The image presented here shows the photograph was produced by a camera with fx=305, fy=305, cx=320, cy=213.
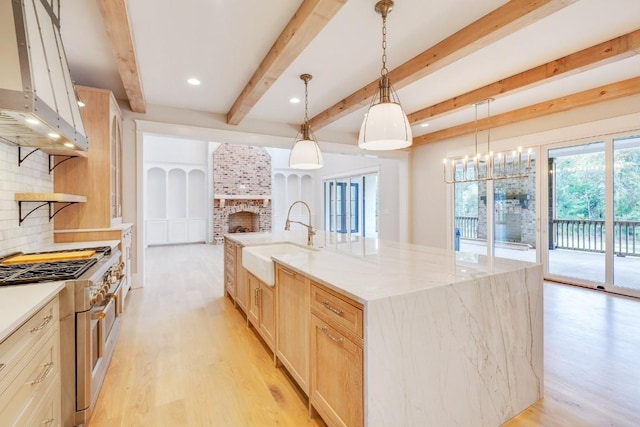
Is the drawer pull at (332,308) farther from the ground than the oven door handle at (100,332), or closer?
farther from the ground

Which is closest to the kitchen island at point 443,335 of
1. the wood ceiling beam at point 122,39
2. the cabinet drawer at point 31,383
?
the cabinet drawer at point 31,383

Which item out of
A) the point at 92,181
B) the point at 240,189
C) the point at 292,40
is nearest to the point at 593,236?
the point at 292,40

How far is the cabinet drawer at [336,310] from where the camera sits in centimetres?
133

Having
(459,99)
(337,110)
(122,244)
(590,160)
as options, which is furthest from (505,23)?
(122,244)

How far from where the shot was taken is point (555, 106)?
14.1 ft

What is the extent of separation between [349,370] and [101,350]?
1.64 meters

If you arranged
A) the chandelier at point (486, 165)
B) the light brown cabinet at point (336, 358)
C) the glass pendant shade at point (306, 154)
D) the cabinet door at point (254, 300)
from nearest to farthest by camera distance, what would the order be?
the light brown cabinet at point (336, 358) → the cabinet door at point (254, 300) → the glass pendant shade at point (306, 154) → the chandelier at point (486, 165)

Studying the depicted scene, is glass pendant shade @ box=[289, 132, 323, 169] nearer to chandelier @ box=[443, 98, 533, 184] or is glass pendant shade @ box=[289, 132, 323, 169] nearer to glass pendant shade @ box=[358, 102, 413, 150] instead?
glass pendant shade @ box=[358, 102, 413, 150]

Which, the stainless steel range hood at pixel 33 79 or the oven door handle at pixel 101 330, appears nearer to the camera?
the stainless steel range hood at pixel 33 79

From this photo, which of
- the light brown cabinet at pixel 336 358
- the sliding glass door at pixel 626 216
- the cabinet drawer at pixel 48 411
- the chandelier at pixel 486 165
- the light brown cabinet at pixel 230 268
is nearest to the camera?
the cabinet drawer at pixel 48 411

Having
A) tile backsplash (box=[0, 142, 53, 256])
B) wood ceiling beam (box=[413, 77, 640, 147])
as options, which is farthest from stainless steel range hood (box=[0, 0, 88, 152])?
wood ceiling beam (box=[413, 77, 640, 147])

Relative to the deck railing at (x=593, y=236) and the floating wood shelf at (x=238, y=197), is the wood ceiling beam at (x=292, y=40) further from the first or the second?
the floating wood shelf at (x=238, y=197)

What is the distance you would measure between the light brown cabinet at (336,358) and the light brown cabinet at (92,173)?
2.83 metres

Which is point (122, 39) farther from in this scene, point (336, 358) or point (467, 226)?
point (467, 226)
